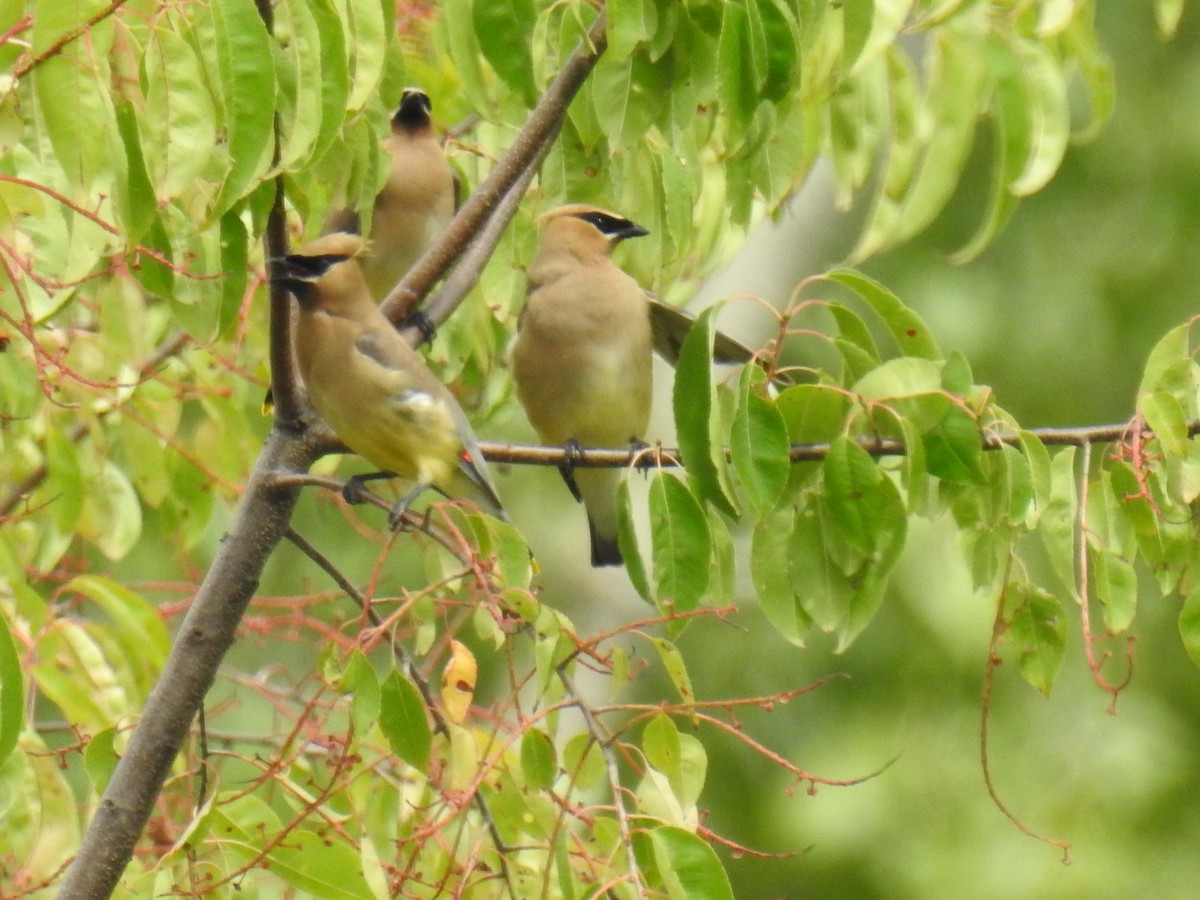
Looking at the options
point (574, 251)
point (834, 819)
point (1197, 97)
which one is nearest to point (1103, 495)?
point (574, 251)

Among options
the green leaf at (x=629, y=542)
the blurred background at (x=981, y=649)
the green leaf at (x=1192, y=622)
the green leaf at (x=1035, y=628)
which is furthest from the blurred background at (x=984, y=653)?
the green leaf at (x=1192, y=622)

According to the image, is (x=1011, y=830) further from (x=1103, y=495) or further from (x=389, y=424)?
(x=1103, y=495)

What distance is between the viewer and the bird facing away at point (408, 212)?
4.20 metres

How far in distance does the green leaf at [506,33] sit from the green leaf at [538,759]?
813mm

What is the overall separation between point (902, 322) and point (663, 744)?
0.59 m

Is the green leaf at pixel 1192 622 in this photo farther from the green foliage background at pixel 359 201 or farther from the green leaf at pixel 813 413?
the green leaf at pixel 813 413

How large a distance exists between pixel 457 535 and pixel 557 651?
0.18m

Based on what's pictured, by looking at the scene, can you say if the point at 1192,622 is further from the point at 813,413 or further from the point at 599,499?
the point at 599,499

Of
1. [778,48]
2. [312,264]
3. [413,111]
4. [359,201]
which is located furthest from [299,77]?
[413,111]

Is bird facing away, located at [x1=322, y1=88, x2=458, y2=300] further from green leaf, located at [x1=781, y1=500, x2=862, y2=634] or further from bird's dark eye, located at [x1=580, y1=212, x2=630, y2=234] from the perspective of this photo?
green leaf, located at [x1=781, y1=500, x2=862, y2=634]

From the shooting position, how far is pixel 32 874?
271 cm

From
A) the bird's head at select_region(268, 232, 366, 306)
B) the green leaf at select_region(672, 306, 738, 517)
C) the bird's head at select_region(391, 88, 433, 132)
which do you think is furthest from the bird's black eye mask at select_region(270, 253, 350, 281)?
the green leaf at select_region(672, 306, 738, 517)

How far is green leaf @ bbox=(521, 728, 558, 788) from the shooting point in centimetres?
215

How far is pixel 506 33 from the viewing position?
236 centimetres
